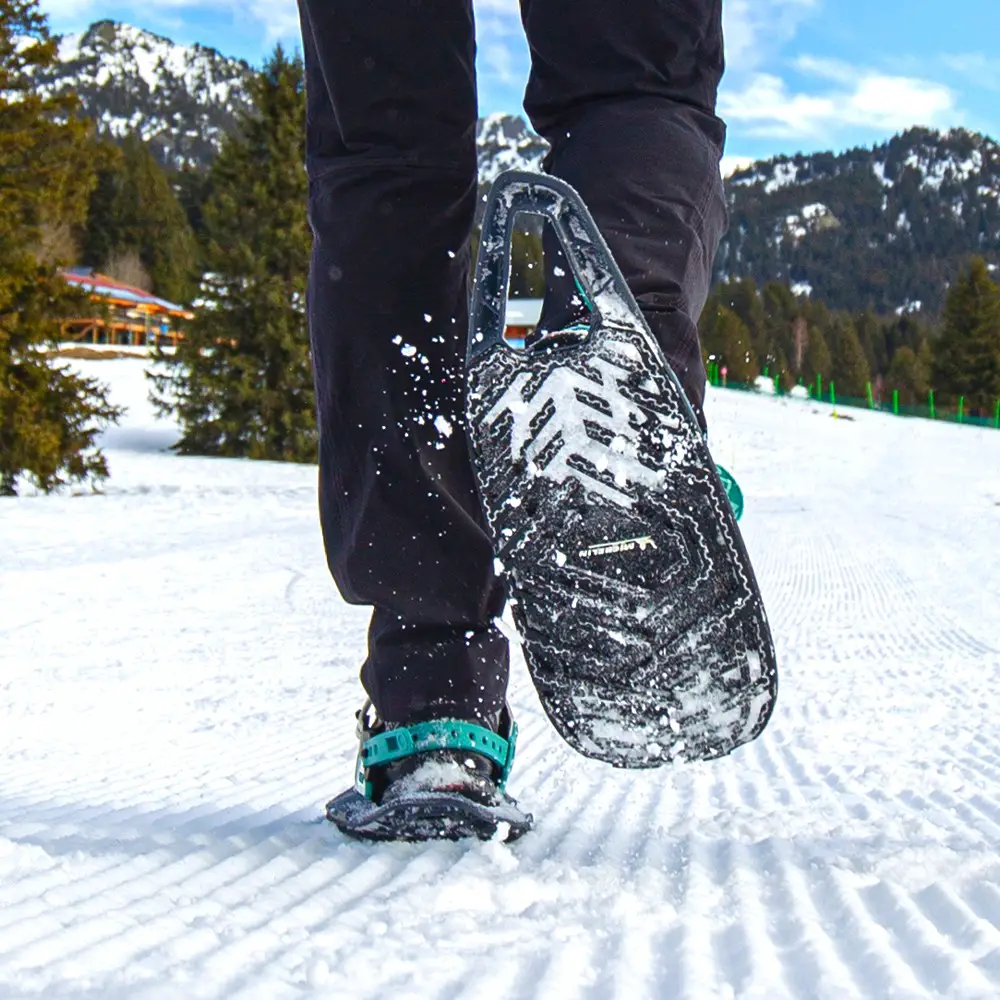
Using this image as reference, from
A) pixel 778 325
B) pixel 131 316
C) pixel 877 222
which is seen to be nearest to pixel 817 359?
pixel 778 325

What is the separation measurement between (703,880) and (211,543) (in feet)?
18.3

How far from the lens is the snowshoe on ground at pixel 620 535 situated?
2.85ft

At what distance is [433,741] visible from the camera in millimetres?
1006

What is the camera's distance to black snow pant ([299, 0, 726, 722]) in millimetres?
977

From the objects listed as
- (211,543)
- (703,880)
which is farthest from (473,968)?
(211,543)

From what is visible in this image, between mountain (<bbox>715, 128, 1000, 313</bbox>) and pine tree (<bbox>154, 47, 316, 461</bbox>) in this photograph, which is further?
mountain (<bbox>715, 128, 1000, 313</bbox>)

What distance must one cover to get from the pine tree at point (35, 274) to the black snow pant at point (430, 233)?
1070 cm

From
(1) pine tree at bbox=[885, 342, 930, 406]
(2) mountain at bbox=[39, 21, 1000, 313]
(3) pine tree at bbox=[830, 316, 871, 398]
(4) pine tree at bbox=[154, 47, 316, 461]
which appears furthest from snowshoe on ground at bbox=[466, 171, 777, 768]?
(2) mountain at bbox=[39, 21, 1000, 313]

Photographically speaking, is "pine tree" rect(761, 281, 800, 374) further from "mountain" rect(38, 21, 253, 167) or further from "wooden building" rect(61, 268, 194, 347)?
"mountain" rect(38, 21, 253, 167)

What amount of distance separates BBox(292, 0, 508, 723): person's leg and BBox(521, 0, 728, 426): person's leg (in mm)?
98

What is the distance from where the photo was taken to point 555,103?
1.06 m

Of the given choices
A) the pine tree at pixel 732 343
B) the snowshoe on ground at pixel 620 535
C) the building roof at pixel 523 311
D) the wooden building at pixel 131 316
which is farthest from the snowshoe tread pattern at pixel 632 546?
the pine tree at pixel 732 343

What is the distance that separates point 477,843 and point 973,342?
43850mm

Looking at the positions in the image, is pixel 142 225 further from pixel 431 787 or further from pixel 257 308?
pixel 431 787
